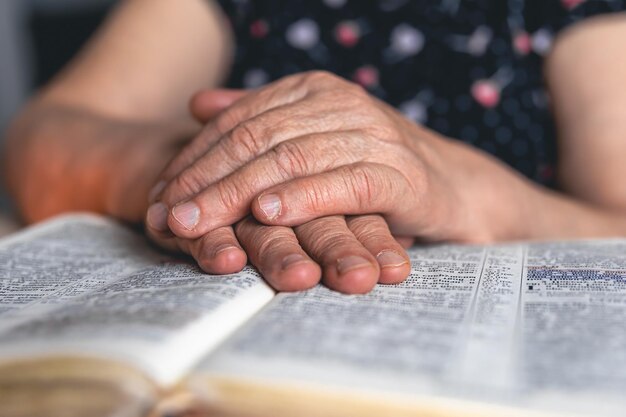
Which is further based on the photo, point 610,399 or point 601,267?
point 601,267

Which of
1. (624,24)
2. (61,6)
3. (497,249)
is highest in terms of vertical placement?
(61,6)

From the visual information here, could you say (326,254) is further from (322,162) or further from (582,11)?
(582,11)

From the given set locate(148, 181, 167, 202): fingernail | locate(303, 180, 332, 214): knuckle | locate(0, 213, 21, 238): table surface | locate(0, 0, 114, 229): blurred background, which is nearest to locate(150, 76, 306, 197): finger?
locate(148, 181, 167, 202): fingernail

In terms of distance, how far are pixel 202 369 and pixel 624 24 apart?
0.72 meters

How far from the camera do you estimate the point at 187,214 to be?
20.9 inches

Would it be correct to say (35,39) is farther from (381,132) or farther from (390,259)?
(390,259)

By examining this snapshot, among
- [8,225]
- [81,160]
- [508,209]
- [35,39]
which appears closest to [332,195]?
[508,209]

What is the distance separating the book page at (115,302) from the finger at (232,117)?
3.3 inches

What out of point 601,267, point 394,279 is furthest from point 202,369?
point 601,267

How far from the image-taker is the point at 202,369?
354mm

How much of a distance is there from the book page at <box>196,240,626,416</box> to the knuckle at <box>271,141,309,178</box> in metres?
0.11

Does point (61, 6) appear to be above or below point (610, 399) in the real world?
above

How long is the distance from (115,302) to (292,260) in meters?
0.12

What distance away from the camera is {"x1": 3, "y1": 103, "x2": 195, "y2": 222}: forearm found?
28.5 inches
